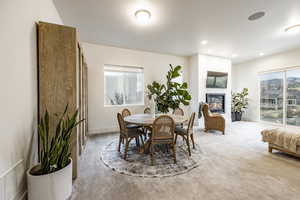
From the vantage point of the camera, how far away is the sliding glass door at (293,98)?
4.95m

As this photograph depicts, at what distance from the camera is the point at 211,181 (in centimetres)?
193

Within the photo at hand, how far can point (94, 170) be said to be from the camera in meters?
2.22

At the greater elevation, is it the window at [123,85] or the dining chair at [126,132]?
the window at [123,85]

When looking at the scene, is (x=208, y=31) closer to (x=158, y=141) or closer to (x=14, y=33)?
(x=158, y=141)

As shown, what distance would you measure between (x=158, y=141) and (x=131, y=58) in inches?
131

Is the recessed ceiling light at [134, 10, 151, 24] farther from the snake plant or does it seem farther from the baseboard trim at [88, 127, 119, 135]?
the baseboard trim at [88, 127, 119, 135]

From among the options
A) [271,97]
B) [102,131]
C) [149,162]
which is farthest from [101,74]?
[271,97]

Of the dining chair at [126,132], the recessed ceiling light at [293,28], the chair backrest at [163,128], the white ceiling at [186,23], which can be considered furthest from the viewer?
the recessed ceiling light at [293,28]

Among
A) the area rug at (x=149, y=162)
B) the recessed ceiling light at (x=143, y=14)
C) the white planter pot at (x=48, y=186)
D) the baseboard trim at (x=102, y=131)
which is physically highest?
the recessed ceiling light at (x=143, y=14)

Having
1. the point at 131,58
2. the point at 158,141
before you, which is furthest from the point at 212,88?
the point at 158,141

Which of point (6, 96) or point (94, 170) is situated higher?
point (6, 96)

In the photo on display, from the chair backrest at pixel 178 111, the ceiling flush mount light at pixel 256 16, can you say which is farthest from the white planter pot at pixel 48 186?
the ceiling flush mount light at pixel 256 16

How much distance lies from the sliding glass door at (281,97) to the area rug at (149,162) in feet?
15.6

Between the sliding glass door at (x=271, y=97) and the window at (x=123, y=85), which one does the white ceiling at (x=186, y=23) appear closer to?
the window at (x=123, y=85)
